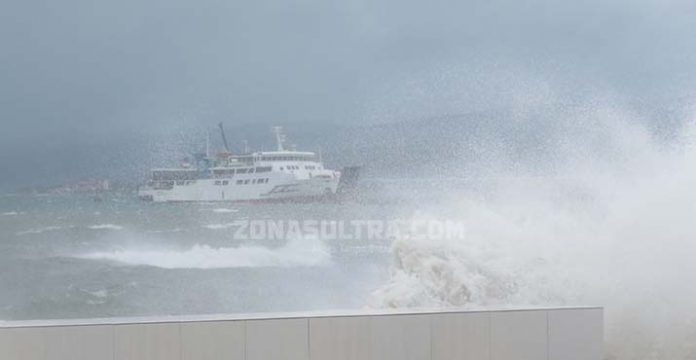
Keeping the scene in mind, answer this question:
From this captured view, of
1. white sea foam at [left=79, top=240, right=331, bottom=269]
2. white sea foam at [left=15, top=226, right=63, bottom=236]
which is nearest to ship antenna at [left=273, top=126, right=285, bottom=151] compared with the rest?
white sea foam at [left=79, top=240, right=331, bottom=269]

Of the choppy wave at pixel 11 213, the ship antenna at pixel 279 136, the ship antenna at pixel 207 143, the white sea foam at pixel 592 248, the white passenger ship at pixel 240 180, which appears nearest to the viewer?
the white sea foam at pixel 592 248

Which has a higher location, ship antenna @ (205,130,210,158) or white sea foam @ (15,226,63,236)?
ship antenna @ (205,130,210,158)

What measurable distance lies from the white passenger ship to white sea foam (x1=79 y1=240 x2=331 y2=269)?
1.92ft

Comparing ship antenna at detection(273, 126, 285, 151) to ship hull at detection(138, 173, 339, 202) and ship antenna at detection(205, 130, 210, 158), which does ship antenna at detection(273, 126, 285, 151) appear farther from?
ship antenna at detection(205, 130, 210, 158)

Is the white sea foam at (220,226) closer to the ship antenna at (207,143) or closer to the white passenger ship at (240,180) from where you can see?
the white passenger ship at (240,180)

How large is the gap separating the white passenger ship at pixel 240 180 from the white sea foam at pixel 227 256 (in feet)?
1.92

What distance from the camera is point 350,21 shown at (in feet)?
31.8

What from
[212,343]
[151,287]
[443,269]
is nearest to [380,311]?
[212,343]

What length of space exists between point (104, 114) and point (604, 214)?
16.9ft

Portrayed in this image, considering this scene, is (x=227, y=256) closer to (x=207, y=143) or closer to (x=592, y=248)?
(x=207, y=143)

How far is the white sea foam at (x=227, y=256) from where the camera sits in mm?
9039

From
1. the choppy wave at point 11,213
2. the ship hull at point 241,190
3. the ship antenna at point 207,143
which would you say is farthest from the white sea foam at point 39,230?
the ship antenna at point 207,143

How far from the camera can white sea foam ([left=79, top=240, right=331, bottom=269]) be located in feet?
29.7

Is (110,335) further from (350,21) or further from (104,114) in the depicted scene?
(350,21)
